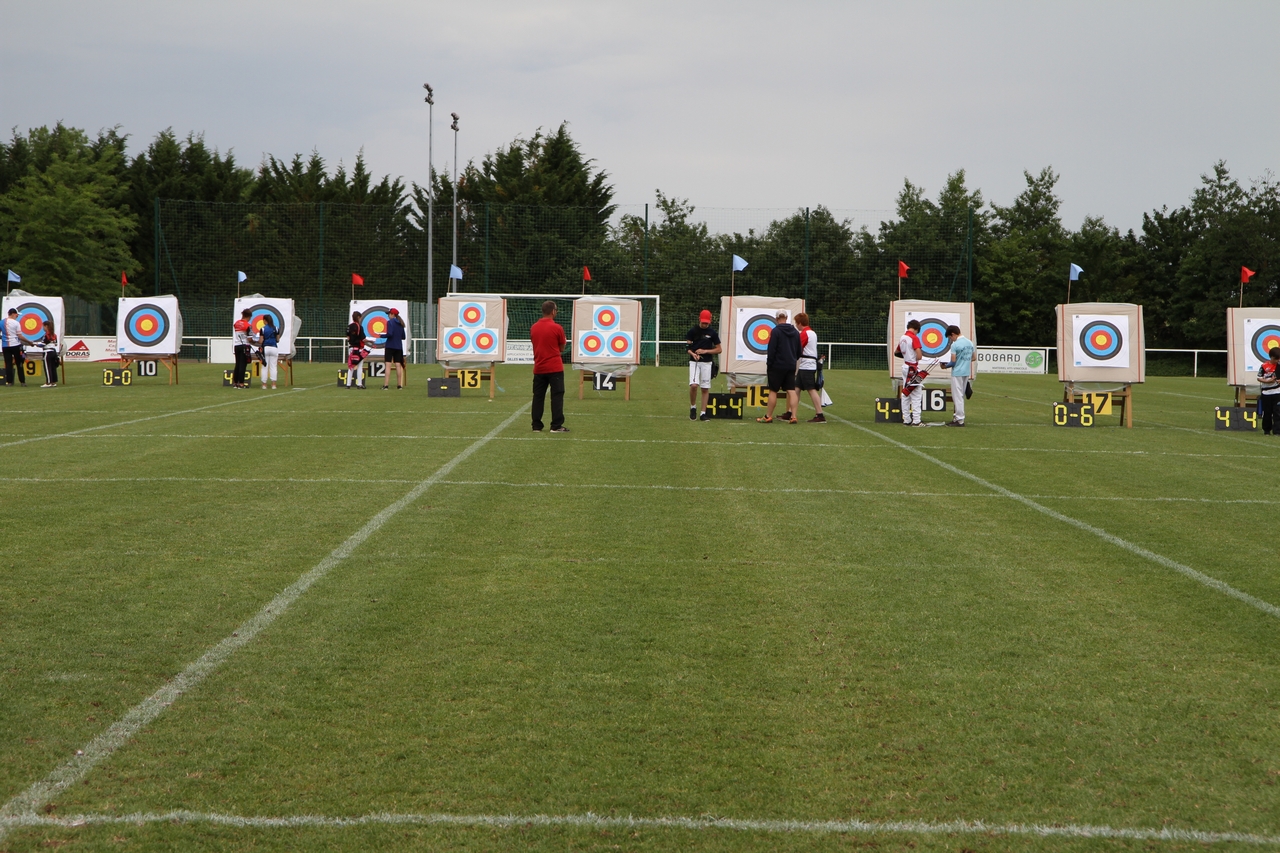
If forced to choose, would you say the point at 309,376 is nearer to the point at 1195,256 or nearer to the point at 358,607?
the point at 358,607

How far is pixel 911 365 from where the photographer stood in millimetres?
19109

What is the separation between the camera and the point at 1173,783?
13.1 ft

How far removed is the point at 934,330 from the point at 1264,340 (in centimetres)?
604

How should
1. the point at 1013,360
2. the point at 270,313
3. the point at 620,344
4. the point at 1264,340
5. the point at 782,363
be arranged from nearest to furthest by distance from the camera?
the point at 782,363, the point at 1264,340, the point at 620,344, the point at 270,313, the point at 1013,360

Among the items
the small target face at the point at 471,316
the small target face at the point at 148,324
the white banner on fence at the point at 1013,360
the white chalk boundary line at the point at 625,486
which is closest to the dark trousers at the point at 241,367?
the small target face at the point at 148,324

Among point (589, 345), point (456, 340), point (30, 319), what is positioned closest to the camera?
point (589, 345)

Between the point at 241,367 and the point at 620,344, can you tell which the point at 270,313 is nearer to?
the point at 241,367

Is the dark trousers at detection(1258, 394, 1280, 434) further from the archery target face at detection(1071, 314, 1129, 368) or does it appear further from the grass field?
the grass field

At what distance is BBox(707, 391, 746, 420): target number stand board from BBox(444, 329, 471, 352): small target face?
865cm

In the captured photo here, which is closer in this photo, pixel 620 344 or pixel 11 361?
pixel 620 344

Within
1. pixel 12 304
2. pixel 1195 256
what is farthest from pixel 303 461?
pixel 1195 256

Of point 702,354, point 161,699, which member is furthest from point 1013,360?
point 161,699

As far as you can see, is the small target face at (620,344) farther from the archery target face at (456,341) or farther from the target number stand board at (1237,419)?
the target number stand board at (1237,419)

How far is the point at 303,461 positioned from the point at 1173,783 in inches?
402
